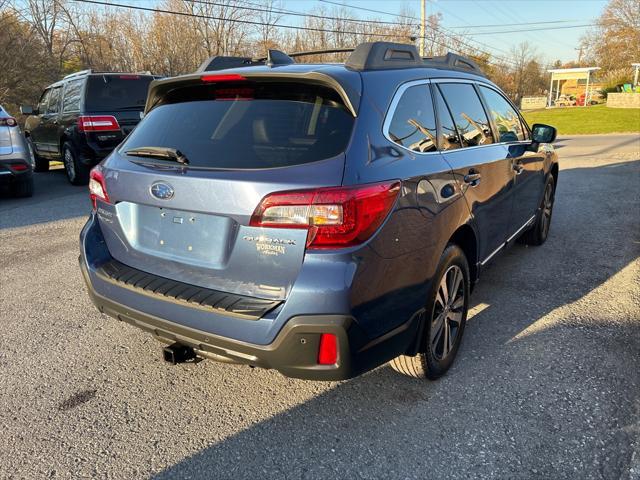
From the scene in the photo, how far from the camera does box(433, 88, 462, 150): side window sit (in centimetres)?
294

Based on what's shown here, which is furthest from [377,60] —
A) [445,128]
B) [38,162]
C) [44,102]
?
[38,162]

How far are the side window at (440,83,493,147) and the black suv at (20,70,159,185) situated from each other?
6843 millimetres

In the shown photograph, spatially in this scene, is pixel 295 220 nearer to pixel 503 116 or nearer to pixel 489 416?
pixel 489 416

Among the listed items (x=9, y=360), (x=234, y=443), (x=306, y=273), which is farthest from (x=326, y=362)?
(x=9, y=360)

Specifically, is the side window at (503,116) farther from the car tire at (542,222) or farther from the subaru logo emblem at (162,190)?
the subaru logo emblem at (162,190)

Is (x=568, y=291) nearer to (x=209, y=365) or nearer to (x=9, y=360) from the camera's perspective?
(x=209, y=365)

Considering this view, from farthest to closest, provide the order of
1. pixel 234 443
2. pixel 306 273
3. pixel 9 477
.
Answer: pixel 234 443 < pixel 9 477 < pixel 306 273

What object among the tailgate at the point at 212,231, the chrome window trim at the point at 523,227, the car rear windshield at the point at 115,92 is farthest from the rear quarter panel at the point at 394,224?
the car rear windshield at the point at 115,92

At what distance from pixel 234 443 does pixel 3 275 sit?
144 inches

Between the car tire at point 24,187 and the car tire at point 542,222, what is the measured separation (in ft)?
26.3

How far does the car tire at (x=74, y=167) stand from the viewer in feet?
30.9

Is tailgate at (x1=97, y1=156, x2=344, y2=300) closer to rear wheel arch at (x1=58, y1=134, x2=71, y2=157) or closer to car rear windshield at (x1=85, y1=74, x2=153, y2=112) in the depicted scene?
car rear windshield at (x1=85, y1=74, x2=153, y2=112)

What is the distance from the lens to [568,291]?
420cm

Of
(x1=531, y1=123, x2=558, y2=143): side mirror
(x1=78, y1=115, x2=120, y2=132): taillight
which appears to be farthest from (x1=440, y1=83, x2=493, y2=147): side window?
(x1=78, y1=115, x2=120, y2=132): taillight
